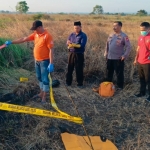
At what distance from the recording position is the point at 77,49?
18.7ft

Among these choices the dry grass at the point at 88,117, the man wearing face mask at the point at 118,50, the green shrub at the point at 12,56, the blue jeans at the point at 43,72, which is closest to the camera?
the dry grass at the point at 88,117

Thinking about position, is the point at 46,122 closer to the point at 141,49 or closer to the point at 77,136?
the point at 77,136

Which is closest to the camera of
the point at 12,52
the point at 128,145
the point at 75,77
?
the point at 128,145

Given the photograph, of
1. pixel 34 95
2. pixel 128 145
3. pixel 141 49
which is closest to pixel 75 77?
pixel 34 95

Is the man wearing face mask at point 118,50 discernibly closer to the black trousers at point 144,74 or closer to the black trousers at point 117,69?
the black trousers at point 117,69

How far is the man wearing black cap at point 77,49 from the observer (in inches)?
221

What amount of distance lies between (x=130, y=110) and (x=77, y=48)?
72.4 inches

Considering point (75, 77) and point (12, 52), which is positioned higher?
point (12, 52)

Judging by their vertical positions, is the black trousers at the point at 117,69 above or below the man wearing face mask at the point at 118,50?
below

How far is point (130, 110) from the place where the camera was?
192 inches

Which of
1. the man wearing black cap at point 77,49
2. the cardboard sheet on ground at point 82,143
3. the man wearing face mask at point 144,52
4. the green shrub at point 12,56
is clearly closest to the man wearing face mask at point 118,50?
the man wearing face mask at point 144,52

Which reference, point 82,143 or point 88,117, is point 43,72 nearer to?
point 88,117

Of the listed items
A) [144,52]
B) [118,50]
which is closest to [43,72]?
[118,50]

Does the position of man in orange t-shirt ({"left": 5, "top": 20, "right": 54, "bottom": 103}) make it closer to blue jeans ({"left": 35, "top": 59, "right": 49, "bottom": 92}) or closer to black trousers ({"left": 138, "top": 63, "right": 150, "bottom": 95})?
blue jeans ({"left": 35, "top": 59, "right": 49, "bottom": 92})
